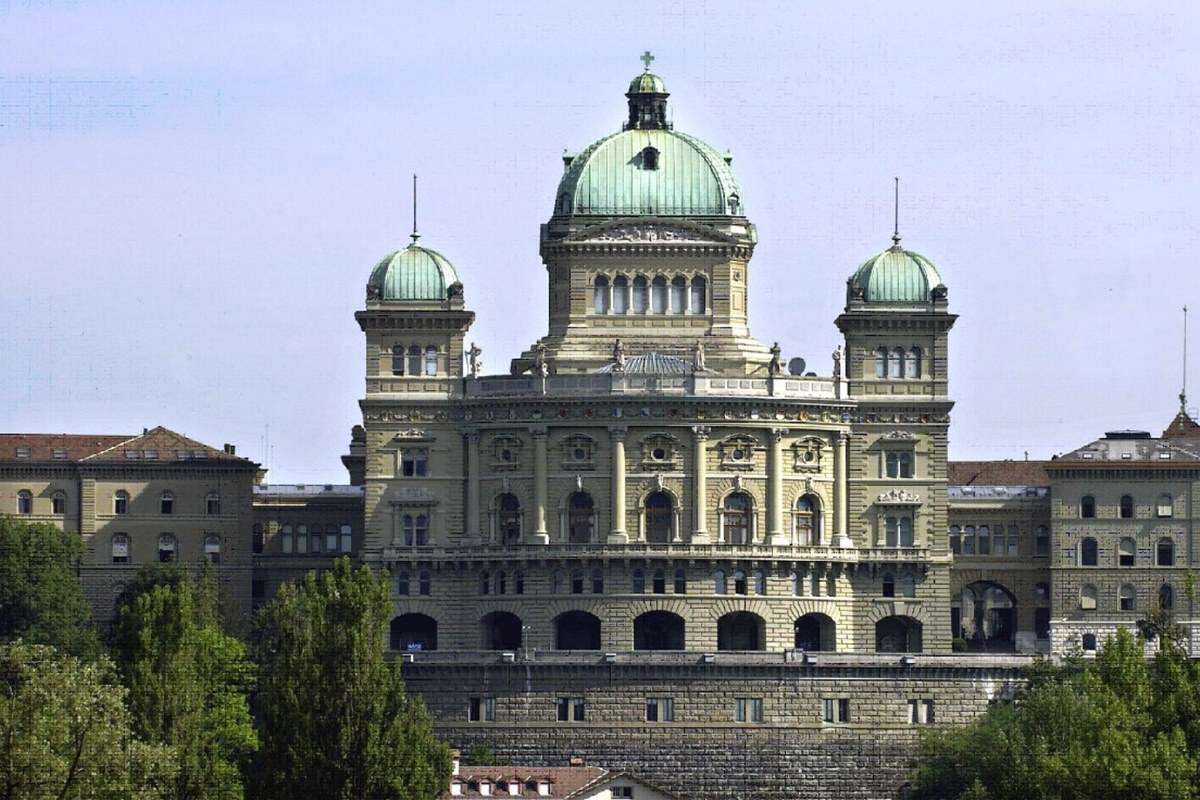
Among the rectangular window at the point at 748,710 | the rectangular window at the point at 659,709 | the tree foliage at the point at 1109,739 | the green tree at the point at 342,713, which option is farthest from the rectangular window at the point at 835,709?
the green tree at the point at 342,713

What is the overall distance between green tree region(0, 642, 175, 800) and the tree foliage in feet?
101

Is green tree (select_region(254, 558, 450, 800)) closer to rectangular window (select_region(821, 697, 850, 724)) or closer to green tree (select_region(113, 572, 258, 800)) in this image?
green tree (select_region(113, 572, 258, 800))

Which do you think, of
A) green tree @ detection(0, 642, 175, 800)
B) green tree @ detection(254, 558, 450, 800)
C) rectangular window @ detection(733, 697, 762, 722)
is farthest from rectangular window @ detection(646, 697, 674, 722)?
green tree @ detection(0, 642, 175, 800)

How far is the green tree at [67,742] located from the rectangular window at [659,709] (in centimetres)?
5117

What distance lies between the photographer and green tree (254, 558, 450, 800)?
164625 mm

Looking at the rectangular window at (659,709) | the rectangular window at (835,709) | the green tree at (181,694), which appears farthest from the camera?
the rectangular window at (659,709)

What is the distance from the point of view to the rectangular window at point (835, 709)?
199125mm

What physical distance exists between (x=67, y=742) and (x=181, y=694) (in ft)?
81.7

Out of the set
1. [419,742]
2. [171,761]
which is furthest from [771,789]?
[171,761]

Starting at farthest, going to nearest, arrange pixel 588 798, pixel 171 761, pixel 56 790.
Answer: pixel 588 798 → pixel 171 761 → pixel 56 790

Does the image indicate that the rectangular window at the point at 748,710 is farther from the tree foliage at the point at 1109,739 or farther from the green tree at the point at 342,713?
the green tree at the point at 342,713

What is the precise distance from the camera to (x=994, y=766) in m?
176

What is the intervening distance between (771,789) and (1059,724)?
24.3 metres

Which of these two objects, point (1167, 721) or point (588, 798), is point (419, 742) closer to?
point (588, 798)
